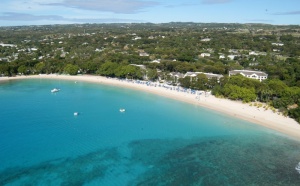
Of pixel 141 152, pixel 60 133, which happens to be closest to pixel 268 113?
pixel 141 152

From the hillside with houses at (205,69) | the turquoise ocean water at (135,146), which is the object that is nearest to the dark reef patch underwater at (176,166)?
the turquoise ocean water at (135,146)

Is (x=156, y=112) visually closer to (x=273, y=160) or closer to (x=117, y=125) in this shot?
(x=117, y=125)

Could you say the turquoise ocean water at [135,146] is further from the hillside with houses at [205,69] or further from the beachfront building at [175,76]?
the beachfront building at [175,76]

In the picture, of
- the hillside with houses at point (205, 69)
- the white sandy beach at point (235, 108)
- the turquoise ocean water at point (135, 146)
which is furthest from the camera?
the hillside with houses at point (205, 69)

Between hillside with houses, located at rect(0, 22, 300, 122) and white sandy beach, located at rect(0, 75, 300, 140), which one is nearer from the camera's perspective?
white sandy beach, located at rect(0, 75, 300, 140)

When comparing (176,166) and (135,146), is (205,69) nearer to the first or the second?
(135,146)

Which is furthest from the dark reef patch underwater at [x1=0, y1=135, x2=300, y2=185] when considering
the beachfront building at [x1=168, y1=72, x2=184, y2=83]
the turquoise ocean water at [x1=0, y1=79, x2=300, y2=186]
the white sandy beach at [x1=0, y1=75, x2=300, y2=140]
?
the beachfront building at [x1=168, y1=72, x2=184, y2=83]

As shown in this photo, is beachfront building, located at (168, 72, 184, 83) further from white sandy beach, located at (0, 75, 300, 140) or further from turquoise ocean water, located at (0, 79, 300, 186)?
turquoise ocean water, located at (0, 79, 300, 186)
